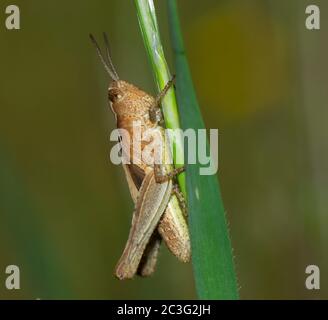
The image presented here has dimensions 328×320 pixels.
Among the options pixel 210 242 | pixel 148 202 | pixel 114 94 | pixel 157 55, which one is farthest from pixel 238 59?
pixel 210 242

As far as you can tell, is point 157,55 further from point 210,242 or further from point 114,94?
point 114,94

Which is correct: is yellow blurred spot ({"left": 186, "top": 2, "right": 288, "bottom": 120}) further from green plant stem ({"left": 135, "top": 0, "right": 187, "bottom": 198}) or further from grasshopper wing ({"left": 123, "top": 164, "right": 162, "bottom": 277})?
green plant stem ({"left": 135, "top": 0, "right": 187, "bottom": 198})

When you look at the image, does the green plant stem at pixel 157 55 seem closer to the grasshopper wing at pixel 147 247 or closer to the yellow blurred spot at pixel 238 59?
the grasshopper wing at pixel 147 247

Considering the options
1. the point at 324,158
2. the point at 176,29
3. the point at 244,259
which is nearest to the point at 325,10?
the point at 324,158

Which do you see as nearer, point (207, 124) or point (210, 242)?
point (210, 242)

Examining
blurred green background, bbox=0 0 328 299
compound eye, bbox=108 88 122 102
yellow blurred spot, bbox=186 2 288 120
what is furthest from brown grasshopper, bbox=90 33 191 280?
yellow blurred spot, bbox=186 2 288 120

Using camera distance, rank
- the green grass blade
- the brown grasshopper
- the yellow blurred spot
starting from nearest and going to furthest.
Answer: the green grass blade, the brown grasshopper, the yellow blurred spot

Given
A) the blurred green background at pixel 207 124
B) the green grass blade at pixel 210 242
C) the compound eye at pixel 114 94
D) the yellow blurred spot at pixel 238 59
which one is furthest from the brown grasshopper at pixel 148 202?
the yellow blurred spot at pixel 238 59
